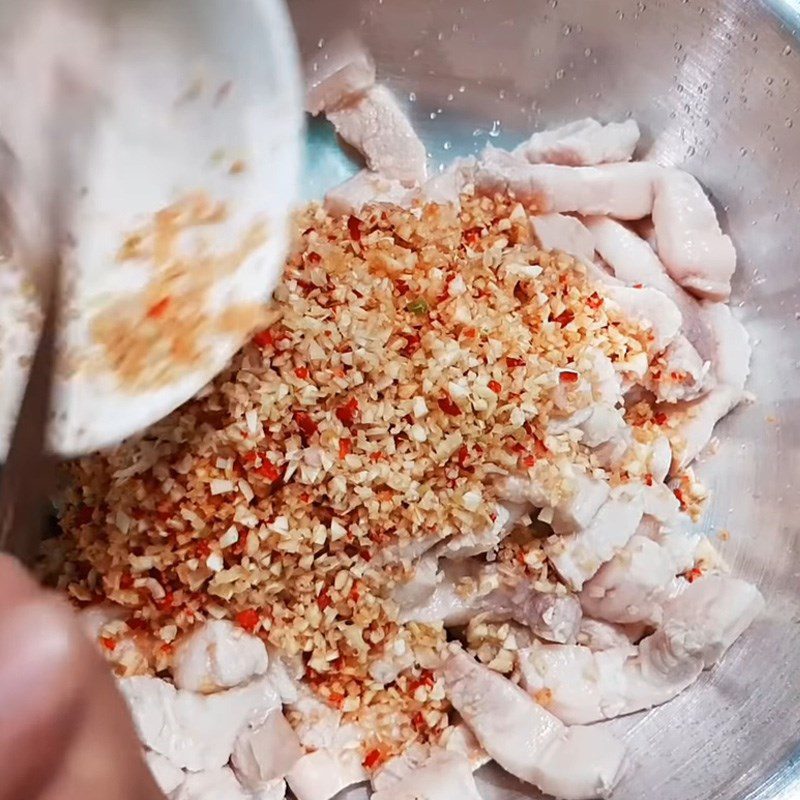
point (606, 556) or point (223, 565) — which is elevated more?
point (606, 556)

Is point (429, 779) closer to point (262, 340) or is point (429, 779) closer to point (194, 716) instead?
point (194, 716)

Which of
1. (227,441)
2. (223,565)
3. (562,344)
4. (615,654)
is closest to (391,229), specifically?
(562,344)

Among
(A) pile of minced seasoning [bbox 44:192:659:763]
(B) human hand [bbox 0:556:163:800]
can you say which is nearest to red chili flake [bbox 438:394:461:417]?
(A) pile of minced seasoning [bbox 44:192:659:763]

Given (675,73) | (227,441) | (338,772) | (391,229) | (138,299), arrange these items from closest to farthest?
(138,299), (227,441), (338,772), (391,229), (675,73)

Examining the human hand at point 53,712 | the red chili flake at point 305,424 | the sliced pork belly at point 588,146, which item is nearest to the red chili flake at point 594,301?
the sliced pork belly at point 588,146

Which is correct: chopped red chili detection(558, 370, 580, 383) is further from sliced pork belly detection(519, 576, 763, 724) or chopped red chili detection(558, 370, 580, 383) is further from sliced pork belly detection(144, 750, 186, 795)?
sliced pork belly detection(144, 750, 186, 795)

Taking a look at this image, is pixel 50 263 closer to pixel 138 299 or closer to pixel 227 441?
pixel 138 299

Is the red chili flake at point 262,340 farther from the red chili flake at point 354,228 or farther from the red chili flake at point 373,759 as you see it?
the red chili flake at point 373,759
